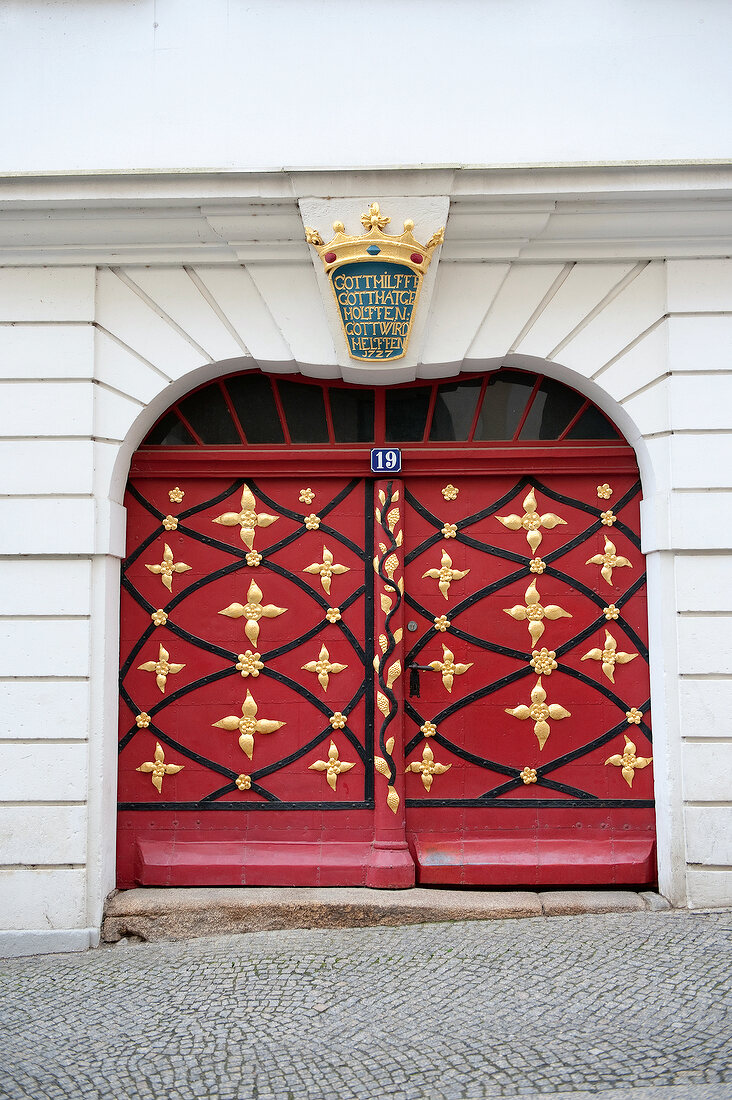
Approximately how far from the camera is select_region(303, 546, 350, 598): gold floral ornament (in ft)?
17.7

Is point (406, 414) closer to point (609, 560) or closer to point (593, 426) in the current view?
point (593, 426)

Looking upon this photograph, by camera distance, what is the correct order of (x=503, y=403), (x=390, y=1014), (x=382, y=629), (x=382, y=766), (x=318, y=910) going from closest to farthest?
(x=390, y=1014)
(x=318, y=910)
(x=382, y=766)
(x=382, y=629)
(x=503, y=403)

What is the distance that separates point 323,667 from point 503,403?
1.89 meters

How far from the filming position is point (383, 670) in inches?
209

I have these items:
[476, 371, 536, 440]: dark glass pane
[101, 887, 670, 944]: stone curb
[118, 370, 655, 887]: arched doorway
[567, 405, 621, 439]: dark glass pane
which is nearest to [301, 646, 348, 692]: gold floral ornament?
[118, 370, 655, 887]: arched doorway

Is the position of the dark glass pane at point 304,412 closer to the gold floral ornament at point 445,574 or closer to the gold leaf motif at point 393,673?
the gold floral ornament at point 445,574

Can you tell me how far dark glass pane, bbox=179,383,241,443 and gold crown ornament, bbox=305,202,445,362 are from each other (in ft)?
2.97

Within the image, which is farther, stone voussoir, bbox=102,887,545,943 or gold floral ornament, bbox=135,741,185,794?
gold floral ornament, bbox=135,741,185,794

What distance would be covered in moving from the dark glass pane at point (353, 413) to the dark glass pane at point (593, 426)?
1194 millimetres

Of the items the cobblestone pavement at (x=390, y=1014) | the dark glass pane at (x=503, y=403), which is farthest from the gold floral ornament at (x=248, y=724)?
the dark glass pane at (x=503, y=403)

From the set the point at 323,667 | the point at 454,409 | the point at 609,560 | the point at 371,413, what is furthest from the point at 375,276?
the point at 323,667

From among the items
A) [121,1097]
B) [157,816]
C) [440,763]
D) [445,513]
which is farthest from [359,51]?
[121,1097]

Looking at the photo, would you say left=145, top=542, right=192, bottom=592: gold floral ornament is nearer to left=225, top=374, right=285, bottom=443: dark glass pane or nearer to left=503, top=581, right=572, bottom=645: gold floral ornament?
left=225, top=374, right=285, bottom=443: dark glass pane

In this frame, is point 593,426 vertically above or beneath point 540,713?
above
